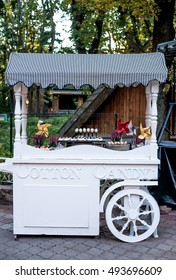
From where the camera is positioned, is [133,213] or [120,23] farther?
[120,23]

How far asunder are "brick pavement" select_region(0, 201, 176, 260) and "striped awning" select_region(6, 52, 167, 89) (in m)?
1.78

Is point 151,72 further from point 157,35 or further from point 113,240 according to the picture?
point 157,35

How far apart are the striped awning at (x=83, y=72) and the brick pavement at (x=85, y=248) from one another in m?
1.78

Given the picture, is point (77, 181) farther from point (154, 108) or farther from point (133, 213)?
point (154, 108)

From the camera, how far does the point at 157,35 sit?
6.86m

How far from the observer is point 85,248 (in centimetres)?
348

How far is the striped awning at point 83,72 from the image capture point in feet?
11.7

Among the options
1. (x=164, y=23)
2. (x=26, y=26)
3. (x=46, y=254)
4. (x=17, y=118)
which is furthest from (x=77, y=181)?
(x=26, y=26)

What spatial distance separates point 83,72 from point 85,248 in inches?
77.3

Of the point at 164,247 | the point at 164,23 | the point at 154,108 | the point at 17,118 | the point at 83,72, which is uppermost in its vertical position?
the point at 164,23

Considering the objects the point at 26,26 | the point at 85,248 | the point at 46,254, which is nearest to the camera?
the point at 46,254

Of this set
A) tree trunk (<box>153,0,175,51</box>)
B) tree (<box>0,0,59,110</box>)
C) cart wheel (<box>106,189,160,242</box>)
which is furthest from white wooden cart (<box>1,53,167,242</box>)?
tree (<box>0,0,59,110</box>)

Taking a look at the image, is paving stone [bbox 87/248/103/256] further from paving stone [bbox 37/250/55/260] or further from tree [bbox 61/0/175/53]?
tree [bbox 61/0/175/53]

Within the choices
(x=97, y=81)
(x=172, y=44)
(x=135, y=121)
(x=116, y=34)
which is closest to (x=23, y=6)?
(x=116, y=34)
